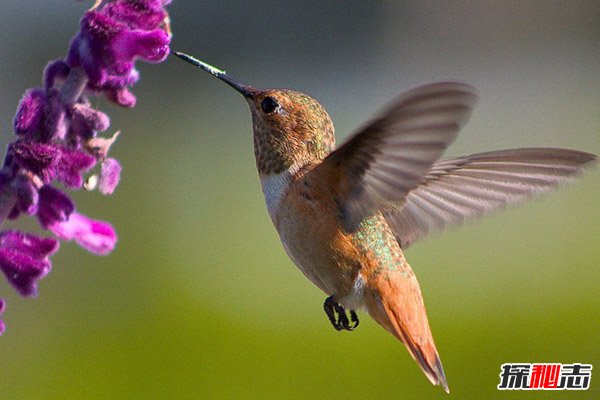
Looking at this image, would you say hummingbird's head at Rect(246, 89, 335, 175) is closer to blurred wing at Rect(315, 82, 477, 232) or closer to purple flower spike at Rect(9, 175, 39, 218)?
blurred wing at Rect(315, 82, 477, 232)

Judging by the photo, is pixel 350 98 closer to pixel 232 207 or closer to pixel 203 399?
pixel 232 207

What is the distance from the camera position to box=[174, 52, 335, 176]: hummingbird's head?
381 cm

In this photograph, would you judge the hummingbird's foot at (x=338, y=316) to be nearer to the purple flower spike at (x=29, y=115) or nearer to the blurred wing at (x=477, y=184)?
the blurred wing at (x=477, y=184)

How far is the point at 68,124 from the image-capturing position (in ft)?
8.91

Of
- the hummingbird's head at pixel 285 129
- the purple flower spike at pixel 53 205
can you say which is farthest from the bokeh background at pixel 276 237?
the purple flower spike at pixel 53 205

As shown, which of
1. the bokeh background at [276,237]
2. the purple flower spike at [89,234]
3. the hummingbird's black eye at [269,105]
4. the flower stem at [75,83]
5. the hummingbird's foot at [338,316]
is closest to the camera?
the flower stem at [75,83]

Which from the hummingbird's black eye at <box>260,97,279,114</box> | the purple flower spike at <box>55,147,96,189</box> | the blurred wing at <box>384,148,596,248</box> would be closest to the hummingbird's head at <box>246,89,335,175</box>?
the hummingbird's black eye at <box>260,97,279,114</box>

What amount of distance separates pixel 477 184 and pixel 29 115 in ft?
6.12

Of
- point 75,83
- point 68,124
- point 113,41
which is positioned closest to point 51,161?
point 68,124

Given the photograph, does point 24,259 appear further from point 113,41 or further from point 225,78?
point 225,78

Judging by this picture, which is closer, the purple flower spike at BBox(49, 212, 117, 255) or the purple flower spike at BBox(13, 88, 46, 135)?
the purple flower spike at BBox(13, 88, 46, 135)

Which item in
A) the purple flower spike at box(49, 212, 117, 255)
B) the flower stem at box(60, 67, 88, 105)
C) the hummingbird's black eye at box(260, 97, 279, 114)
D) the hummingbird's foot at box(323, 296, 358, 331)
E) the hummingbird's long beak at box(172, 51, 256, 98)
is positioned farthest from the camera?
the hummingbird's black eye at box(260, 97, 279, 114)

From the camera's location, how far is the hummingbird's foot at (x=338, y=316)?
3.72m

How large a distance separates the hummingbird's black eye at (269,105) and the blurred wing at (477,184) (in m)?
0.65
